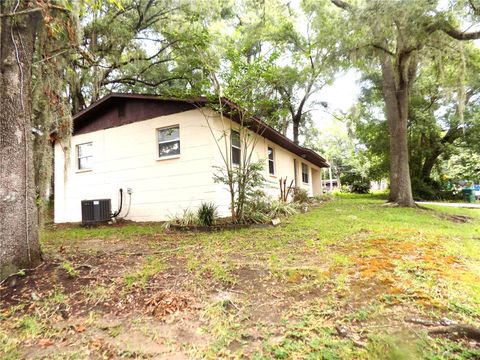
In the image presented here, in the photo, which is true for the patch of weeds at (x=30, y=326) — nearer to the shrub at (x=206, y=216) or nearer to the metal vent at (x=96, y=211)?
the shrub at (x=206, y=216)

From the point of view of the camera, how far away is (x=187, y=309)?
8.49 feet

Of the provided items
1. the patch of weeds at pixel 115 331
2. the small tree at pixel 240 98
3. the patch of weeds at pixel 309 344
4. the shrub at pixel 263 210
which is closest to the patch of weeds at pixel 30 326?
the patch of weeds at pixel 115 331

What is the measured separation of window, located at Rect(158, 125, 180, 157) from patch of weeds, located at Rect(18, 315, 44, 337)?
20.0ft

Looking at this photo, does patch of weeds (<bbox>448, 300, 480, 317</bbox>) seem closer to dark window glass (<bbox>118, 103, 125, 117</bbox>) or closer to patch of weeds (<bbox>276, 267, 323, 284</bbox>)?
patch of weeds (<bbox>276, 267, 323, 284</bbox>)

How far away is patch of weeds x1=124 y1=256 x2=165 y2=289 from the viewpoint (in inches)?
123

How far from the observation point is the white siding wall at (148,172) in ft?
25.9

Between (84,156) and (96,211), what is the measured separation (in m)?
2.77

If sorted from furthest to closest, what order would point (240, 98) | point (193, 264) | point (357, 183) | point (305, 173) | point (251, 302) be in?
point (357, 183) < point (305, 173) < point (240, 98) < point (193, 264) < point (251, 302)

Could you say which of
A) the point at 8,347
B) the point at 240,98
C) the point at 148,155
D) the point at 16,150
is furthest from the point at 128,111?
the point at 8,347

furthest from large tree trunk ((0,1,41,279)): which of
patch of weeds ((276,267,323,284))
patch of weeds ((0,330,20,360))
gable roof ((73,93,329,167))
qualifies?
gable roof ((73,93,329,167))

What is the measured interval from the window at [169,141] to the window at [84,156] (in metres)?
3.04

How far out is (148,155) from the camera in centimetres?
859

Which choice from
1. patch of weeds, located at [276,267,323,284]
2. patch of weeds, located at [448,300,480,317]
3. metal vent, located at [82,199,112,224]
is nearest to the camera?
patch of weeds, located at [448,300,480,317]

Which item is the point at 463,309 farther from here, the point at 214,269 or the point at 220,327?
the point at 214,269
